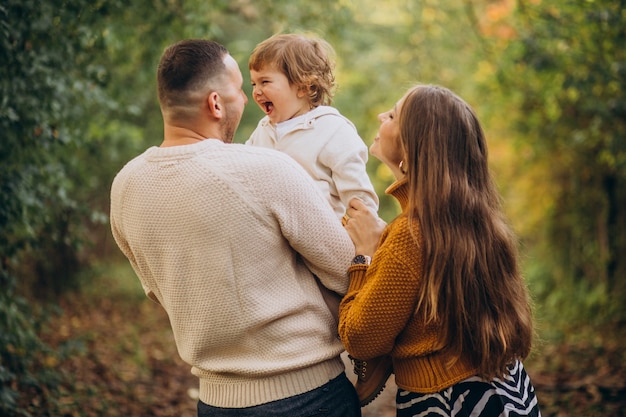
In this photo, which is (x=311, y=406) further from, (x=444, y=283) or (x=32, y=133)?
(x=32, y=133)

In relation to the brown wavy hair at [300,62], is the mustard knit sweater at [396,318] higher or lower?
lower

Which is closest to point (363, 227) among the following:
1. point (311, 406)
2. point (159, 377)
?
point (311, 406)

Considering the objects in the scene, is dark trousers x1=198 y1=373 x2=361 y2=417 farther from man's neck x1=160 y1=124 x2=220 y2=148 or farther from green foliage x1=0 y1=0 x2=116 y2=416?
green foliage x1=0 y1=0 x2=116 y2=416

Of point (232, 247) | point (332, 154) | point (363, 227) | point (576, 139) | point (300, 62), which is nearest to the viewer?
point (232, 247)

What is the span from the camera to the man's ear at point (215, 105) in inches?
87.0

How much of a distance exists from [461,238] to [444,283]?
6.1 inches

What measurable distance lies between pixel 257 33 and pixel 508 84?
5100 millimetres

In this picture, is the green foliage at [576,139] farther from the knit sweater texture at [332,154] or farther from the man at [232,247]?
the man at [232,247]

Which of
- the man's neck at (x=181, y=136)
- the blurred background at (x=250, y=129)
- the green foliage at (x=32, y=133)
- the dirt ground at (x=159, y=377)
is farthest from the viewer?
the dirt ground at (x=159, y=377)

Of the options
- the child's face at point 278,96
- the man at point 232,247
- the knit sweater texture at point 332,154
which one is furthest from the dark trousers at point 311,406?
the child's face at point 278,96

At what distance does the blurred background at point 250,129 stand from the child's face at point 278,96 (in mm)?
449

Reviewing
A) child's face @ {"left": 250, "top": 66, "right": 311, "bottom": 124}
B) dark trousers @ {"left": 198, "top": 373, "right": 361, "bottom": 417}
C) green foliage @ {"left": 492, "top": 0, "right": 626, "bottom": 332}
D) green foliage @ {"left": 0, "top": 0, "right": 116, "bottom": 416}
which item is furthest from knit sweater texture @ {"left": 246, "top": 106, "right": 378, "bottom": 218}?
green foliage @ {"left": 492, "top": 0, "right": 626, "bottom": 332}

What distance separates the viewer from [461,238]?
2.20m

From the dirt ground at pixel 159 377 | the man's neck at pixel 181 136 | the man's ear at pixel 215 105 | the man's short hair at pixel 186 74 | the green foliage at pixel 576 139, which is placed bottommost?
the dirt ground at pixel 159 377
